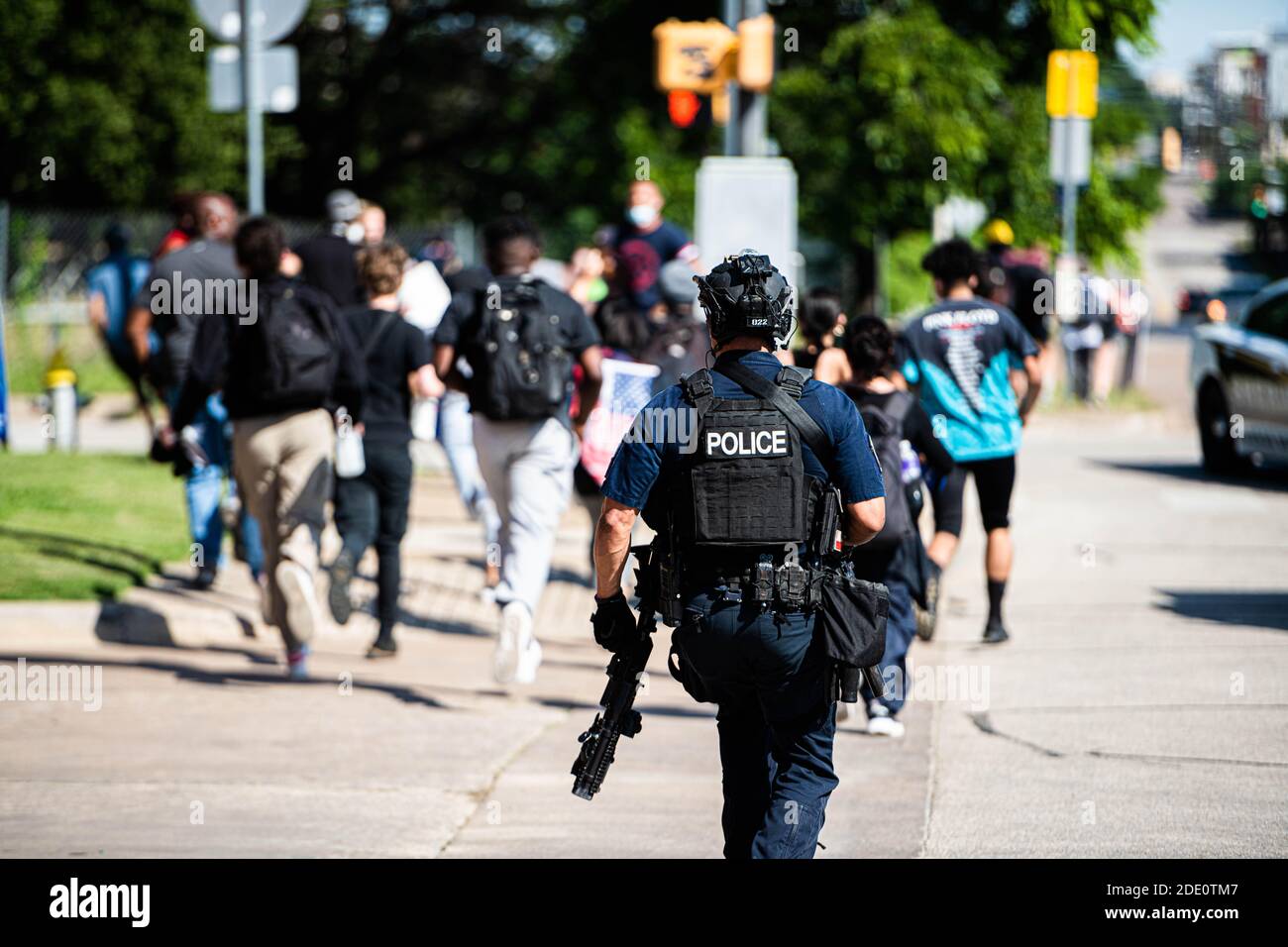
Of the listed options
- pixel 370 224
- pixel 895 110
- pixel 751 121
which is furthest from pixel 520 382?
pixel 895 110

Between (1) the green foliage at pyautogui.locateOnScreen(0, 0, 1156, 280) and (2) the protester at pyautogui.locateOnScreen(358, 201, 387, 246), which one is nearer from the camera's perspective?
(2) the protester at pyautogui.locateOnScreen(358, 201, 387, 246)

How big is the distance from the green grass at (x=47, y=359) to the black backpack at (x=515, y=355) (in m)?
14.6

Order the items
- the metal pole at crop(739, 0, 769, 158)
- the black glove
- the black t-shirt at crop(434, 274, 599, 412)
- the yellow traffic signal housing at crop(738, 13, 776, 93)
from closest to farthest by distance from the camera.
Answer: the black glove → the black t-shirt at crop(434, 274, 599, 412) → the yellow traffic signal housing at crop(738, 13, 776, 93) → the metal pole at crop(739, 0, 769, 158)

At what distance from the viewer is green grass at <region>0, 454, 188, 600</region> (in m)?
9.97

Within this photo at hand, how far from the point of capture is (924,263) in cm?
876

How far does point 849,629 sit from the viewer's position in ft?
15.4

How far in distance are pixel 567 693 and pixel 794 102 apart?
18309mm

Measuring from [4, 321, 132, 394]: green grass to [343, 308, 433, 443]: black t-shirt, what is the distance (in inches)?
539

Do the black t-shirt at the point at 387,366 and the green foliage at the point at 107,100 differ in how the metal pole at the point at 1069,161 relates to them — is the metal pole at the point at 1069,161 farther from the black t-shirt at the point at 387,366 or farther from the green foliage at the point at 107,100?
the green foliage at the point at 107,100

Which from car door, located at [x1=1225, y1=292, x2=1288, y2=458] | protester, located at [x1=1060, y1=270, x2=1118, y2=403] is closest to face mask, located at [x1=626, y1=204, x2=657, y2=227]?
car door, located at [x1=1225, y1=292, x2=1288, y2=458]

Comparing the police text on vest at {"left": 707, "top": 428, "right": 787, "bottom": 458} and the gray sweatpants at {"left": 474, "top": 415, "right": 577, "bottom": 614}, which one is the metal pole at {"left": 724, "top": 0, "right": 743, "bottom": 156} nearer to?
the gray sweatpants at {"left": 474, "top": 415, "right": 577, "bottom": 614}

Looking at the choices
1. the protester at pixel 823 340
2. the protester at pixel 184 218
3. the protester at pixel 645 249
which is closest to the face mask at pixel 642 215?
the protester at pixel 645 249

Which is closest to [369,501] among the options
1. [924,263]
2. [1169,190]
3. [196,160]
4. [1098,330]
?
[924,263]

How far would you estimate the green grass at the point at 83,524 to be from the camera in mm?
9969
